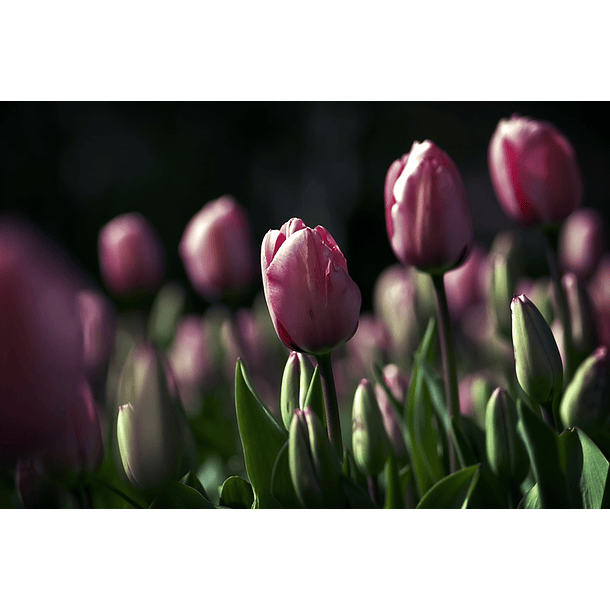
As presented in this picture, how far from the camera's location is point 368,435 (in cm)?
40

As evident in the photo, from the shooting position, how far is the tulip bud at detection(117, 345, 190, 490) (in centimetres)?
37

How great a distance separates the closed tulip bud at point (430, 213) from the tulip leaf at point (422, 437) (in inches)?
3.5

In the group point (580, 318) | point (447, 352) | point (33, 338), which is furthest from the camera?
point (580, 318)

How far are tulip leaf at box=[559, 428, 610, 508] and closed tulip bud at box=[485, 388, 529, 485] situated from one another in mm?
33

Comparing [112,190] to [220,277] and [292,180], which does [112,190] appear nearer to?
[292,180]

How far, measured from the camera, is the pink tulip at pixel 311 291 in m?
0.35

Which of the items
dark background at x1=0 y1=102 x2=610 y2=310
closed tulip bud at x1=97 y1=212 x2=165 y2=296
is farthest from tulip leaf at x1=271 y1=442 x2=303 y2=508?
dark background at x1=0 y1=102 x2=610 y2=310

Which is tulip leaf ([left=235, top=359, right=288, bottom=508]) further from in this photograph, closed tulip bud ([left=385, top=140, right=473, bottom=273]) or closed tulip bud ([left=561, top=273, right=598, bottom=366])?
closed tulip bud ([left=561, top=273, right=598, bottom=366])

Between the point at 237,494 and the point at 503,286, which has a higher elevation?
the point at 503,286

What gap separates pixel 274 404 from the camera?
27.8 inches

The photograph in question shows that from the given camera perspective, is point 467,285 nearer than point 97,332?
No

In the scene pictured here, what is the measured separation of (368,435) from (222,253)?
1.15ft

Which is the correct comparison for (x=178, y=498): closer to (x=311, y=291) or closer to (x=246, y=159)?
(x=311, y=291)

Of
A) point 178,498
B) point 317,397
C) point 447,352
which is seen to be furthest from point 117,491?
point 447,352
